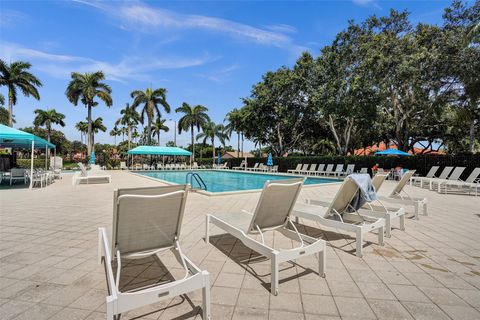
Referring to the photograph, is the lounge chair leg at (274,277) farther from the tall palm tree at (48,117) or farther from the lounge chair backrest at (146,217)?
the tall palm tree at (48,117)

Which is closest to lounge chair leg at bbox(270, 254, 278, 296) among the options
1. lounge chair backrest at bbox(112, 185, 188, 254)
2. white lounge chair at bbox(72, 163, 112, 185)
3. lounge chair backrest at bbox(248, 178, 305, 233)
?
lounge chair backrest at bbox(248, 178, 305, 233)

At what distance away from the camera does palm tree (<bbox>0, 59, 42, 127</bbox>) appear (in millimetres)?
21078

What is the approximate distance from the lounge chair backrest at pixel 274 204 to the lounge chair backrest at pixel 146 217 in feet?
2.96

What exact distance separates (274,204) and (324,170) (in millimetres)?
19304

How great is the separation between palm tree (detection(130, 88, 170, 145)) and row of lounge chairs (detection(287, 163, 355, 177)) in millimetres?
19107

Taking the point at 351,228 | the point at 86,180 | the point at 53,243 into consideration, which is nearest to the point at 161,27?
the point at 86,180

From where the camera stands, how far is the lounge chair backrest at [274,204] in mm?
2840

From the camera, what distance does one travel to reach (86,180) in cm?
1265

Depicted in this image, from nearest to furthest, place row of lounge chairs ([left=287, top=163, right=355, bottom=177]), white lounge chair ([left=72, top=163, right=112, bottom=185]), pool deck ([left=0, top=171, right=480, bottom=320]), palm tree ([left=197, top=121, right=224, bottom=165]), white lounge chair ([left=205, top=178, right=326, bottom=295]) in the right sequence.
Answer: pool deck ([left=0, top=171, right=480, bottom=320]) → white lounge chair ([left=205, top=178, right=326, bottom=295]) → white lounge chair ([left=72, top=163, right=112, bottom=185]) → row of lounge chairs ([left=287, top=163, right=355, bottom=177]) → palm tree ([left=197, top=121, right=224, bottom=165])

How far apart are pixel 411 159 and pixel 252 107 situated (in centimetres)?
1441

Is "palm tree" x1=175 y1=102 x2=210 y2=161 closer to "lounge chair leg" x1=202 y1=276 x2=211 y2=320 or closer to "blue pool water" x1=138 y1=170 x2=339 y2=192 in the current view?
"blue pool water" x1=138 y1=170 x2=339 y2=192

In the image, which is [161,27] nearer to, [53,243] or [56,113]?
[53,243]

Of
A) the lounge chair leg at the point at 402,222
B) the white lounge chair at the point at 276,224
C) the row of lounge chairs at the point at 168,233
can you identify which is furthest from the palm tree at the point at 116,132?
the lounge chair leg at the point at 402,222

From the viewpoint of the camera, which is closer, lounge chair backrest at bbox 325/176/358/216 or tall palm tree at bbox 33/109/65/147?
lounge chair backrest at bbox 325/176/358/216
